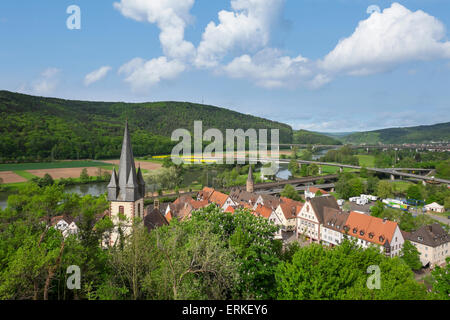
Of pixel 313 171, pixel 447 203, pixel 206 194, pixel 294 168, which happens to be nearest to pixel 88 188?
pixel 206 194

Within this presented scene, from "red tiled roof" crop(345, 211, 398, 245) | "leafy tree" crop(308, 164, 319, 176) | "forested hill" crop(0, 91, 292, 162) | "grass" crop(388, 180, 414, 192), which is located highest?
"forested hill" crop(0, 91, 292, 162)

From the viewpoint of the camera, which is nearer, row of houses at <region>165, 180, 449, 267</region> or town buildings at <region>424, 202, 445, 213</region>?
row of houses at <region>165, 180, 449, 267</region>

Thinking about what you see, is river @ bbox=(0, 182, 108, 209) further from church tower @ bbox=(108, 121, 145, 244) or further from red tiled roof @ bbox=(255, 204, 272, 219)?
church tower @ bbox=(108, 121, 145, 244)

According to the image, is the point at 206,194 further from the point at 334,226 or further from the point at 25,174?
the point at 25,174

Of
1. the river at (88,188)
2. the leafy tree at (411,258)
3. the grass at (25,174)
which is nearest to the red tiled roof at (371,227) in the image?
the leafy tree at (411,258)

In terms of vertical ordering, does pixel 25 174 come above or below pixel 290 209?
above

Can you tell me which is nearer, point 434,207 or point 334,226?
point 334,226

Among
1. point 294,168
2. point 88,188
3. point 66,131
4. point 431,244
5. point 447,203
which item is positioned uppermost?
point 66,131

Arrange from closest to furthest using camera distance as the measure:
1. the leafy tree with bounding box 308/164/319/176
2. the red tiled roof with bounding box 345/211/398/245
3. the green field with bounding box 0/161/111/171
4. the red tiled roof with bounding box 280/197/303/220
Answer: the red tiled roof with bounding box 345/211/398/245 → the red tiled roof with bounding box 280/197/303/220 → the green field with bounding box 0/161/111/171 → the leafy tree with bounding box 308/164/319/176

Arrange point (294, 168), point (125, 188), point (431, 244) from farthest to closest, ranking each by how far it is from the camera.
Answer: point (294, 168)
point (431, 244)
point (125, 188)

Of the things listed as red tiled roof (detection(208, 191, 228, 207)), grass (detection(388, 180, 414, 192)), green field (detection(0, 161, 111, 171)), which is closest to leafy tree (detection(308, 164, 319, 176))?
grass (detection(388, 180, 414, 192))
